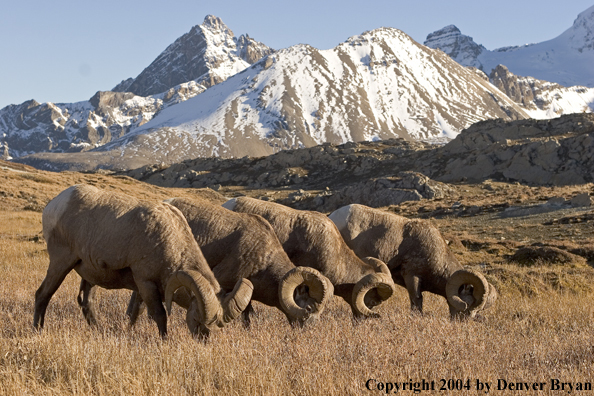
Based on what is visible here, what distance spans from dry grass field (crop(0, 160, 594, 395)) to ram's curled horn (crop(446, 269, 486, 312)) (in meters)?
0.36

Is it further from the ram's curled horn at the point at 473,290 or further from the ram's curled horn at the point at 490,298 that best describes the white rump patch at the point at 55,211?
the ram's curled horn at the point at 490,298

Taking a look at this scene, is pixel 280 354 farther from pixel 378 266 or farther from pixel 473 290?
pixel 473 290

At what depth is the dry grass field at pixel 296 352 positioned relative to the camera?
252 inches

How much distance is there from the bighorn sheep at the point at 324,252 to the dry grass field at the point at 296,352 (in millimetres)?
566

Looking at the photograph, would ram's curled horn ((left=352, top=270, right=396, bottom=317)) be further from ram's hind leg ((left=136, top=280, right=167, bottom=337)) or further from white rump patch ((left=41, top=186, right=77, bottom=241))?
white rump patch ((left=41, top=186, right=77, bottom=241))

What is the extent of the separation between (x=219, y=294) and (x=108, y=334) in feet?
6.77

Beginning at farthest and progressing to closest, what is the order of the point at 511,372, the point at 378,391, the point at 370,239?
the point at 370,239
the point at 511,372
the point at 378,391

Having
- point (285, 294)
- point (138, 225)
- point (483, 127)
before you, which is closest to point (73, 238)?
point (138, 225)

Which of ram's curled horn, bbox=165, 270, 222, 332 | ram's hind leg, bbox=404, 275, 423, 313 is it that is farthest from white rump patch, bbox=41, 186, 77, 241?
ram's hind leg, bbox=404, 275, 423, 313

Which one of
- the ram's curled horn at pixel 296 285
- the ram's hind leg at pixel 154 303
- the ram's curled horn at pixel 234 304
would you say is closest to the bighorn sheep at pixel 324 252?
the ram's curled horn at pixel 296 285

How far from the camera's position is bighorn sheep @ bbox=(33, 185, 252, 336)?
830 cm

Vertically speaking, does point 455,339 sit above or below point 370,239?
below

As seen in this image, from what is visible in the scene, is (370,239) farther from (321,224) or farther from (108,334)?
(108,334)

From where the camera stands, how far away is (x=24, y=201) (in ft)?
122
